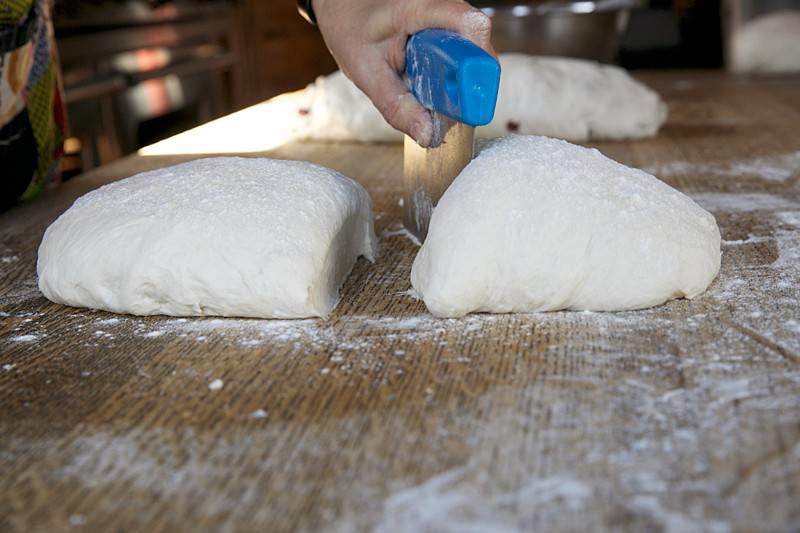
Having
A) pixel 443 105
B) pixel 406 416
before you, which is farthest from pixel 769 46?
pixel 406 416

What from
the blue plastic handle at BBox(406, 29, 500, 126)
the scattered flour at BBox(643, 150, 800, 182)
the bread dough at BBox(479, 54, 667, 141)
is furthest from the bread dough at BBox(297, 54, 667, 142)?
the blue plastic handle at BBox(406, 29, 500, 126)

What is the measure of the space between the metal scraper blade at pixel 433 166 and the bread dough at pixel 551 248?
0.28 feet

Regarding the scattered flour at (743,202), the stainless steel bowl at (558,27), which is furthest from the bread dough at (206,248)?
the stainless steel bowl at (558,27)

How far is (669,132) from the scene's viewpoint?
194cm

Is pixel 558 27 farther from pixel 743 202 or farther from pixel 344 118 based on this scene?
pixel 743 202

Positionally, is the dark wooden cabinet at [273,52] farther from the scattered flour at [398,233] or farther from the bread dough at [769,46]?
the scattered flour at [398,233]

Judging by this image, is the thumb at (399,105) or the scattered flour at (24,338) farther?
the thumb at (399,105)

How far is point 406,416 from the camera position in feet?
2.30

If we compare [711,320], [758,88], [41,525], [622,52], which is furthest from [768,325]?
[622,52]

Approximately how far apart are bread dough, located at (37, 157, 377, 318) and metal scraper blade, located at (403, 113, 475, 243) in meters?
0.13

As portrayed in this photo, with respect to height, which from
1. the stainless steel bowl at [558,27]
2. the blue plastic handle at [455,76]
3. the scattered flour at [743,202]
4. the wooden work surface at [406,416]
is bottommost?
the scattered flour at [743,202]

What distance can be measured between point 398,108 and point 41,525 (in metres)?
0.67

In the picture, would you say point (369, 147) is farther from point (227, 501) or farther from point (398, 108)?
point (227, 501)

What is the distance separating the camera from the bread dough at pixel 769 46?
2.76m
